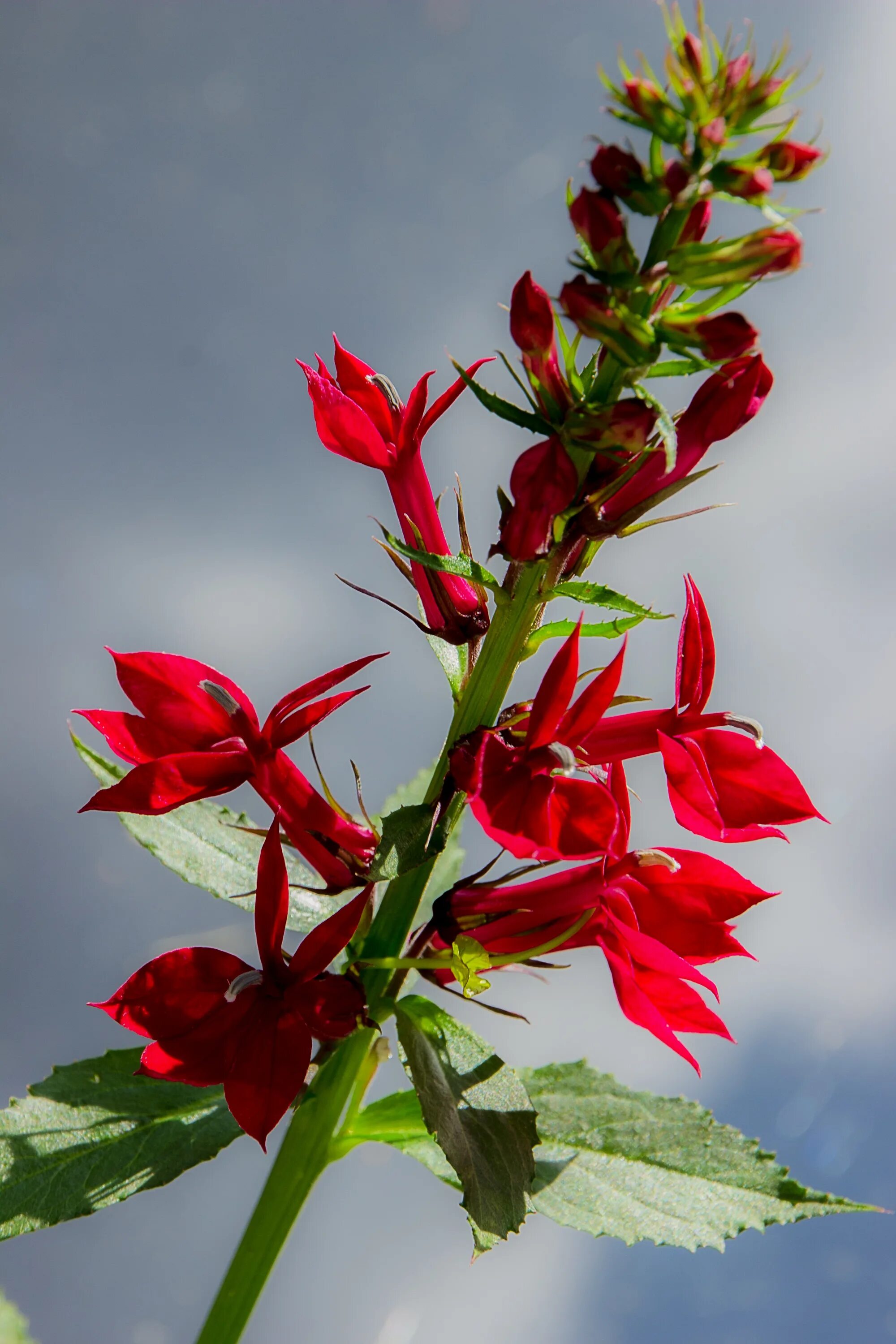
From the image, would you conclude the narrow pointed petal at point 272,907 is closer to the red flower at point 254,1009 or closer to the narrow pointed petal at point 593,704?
the red flower at point 254,1009

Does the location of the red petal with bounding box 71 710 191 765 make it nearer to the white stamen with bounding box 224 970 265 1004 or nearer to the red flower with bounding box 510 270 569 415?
the white stamen with bounding box 224 970 265 1004

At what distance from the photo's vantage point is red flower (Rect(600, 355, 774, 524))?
3.57ft

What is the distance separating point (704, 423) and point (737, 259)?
0.56ft

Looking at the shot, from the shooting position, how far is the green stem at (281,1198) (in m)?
1.30

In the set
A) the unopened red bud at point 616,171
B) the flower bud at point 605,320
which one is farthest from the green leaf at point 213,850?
the unopened red bud at point 616,171

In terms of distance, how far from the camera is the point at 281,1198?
4.32ft

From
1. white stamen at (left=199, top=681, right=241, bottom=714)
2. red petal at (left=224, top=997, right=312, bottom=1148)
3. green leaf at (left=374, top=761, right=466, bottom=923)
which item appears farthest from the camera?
green leaf at (left=374, top=761, right=466, bottom=923)

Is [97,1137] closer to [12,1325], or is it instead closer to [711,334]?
[12,1325]

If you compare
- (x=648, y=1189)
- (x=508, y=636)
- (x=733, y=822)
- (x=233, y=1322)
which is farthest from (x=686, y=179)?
(x=233, y=1322)

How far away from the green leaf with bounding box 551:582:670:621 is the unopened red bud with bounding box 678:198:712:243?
1.11 feet

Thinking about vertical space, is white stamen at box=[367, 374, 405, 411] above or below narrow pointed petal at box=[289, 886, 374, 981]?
above

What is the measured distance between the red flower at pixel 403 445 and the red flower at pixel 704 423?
212 mm

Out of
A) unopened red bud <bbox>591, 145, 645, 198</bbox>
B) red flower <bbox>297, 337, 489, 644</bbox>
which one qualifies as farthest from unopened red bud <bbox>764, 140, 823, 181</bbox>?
red flower <bbox>297, 337, 489, 644</bbox>

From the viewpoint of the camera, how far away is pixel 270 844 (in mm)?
1172
